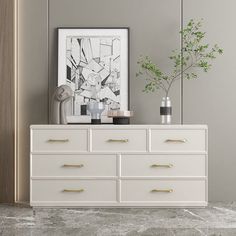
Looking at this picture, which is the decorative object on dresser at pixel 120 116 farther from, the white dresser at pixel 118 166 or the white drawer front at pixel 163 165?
the white drawer front at pixel 163 165

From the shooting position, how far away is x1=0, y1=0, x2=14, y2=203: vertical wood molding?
4621 mm

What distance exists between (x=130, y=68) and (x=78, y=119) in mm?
717

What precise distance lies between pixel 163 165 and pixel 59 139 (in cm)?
96

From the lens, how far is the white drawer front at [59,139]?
14.1 feet

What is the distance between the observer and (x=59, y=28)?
15.5 feet

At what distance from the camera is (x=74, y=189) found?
4309 mm

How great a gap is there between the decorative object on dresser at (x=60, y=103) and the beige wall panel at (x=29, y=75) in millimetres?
282

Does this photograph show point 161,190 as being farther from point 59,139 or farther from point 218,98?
point 218,98

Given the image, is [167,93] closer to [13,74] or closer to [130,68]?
[130,68]

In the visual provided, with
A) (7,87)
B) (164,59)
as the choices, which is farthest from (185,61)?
(7,87)

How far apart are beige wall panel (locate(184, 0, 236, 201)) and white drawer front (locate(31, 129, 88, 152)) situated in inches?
43.0

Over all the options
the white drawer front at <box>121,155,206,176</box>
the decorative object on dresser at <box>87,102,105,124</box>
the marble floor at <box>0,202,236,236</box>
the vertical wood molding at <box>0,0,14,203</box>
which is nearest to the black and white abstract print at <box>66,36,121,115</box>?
the decorative object on dresser at <box>87,102,105,124</box>

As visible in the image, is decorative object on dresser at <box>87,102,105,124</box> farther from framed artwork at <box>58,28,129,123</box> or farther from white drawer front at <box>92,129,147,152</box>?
white drawer front at <box>92,129,147,152</box>

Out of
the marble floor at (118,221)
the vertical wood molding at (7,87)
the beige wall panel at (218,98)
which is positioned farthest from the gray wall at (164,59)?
the marble floor at (118,221)
